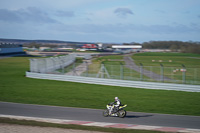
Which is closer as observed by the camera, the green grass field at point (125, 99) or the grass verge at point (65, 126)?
the grass verge at point (65, 126)

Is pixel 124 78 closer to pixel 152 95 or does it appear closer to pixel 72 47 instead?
pixel 152 95

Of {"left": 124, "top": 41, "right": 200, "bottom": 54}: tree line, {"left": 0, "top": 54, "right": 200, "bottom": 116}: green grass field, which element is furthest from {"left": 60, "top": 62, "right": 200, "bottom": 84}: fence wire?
{"left": 124, "top": 41, "right": 200, "bottom": 54}: tree line

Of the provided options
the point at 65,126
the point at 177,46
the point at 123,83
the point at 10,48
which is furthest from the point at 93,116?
the point at 10,48

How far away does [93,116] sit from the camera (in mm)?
9891

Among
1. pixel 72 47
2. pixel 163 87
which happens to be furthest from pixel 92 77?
pixel 72 47

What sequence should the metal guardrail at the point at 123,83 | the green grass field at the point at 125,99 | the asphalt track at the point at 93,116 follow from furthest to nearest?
A: the metal guardrail at the point at 123,83 → the green grass field at the point at 125,99 → the asphalt track at the point at 93,116

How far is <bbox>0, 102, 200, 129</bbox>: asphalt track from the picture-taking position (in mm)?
9078

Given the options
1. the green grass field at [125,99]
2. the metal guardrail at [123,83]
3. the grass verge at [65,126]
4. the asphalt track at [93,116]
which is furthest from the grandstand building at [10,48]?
the grass verge at [65,126]

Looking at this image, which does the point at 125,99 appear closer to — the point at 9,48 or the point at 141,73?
the point at 141,73

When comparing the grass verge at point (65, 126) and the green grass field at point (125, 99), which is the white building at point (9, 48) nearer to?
the green grass field at point (125, 99)

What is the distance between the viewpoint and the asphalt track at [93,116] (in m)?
9.08

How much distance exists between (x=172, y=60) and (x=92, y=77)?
11255 millimetres

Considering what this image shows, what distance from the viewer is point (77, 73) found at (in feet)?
72.7

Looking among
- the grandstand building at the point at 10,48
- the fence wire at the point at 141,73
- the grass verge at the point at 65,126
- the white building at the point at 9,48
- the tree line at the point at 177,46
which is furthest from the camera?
the grandstand building at the point at 10,48
